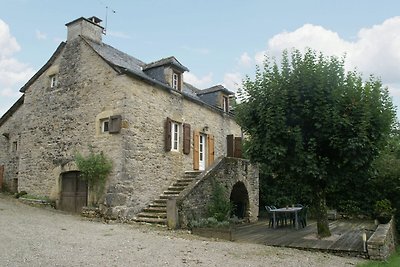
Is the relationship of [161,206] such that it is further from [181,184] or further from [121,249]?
[121,249]

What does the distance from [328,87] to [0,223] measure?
8872mm

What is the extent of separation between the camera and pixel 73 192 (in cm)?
1225

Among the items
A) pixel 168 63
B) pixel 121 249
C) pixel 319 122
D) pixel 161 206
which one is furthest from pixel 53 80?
pixel 319 122

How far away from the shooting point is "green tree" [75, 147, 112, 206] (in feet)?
36.8

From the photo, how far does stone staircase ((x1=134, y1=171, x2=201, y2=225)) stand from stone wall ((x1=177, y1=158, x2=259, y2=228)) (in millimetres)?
572

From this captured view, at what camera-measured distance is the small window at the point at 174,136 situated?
520 inches

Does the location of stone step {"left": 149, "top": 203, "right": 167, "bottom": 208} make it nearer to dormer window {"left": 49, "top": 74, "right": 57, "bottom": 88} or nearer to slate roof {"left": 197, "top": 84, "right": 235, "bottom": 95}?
dormer window {"left": 49, "top": 74, "right": 57, "bottom": 88}

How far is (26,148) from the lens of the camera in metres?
14.2

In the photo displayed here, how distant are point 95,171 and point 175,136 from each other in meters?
3.49

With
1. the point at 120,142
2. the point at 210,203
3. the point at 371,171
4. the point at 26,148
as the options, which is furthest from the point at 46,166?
the point at 371,171

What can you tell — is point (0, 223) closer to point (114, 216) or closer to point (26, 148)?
point (114, 216)

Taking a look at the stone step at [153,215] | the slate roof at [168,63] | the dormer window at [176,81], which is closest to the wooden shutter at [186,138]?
the dormer window at [176,81]

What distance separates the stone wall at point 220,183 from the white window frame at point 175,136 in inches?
74.2

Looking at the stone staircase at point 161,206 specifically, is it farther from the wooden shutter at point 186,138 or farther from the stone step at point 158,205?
the wooden shutter at point 186,138
